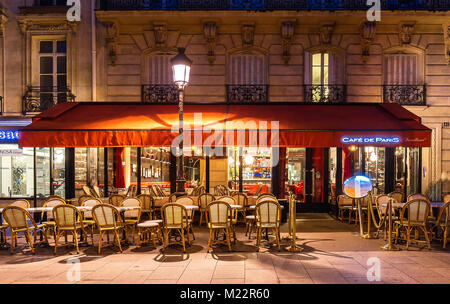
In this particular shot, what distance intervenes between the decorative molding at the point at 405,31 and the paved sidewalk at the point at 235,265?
7003 millimetres

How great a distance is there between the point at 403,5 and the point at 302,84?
4368mm

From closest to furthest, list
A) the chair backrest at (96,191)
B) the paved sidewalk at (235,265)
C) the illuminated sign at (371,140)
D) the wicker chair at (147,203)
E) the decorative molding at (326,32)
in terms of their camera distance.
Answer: the paved sidewalk at (235,265) < the illuminated sign at (371,140) < the wicker chair at (147,203) < the chair backrest at (96,191) < the decorative molding at (326,32)

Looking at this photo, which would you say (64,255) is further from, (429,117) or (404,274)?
(429,117)

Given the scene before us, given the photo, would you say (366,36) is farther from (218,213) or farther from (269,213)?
(218,213)

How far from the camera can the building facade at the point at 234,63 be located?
37.7ft

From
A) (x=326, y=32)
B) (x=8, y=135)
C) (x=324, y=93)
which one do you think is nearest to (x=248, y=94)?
(x=324, y=93)

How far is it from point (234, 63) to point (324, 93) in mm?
3187

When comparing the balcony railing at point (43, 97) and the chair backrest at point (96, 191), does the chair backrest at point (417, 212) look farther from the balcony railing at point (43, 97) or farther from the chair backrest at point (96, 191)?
the balcony railing at point (43, 97)

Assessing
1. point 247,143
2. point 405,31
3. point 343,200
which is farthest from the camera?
point 405,31

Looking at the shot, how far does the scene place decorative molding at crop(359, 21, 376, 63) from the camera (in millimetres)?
11219

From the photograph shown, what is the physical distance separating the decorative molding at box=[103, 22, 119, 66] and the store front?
1.99 m

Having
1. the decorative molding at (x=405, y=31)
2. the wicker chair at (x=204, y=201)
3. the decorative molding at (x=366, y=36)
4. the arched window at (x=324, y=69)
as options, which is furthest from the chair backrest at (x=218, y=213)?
the decorative molding at (x=405, y=31)

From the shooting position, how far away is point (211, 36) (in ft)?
37.6

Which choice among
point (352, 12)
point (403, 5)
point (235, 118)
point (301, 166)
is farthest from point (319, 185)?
point (403, 5)
